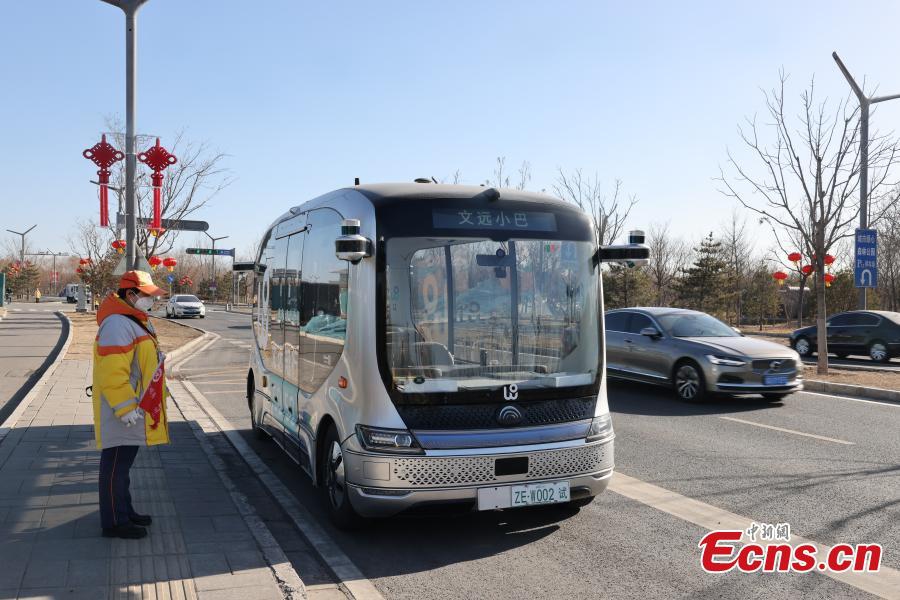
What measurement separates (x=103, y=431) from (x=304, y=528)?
1.62m

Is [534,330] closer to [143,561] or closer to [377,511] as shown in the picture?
[377,511]

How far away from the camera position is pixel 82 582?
418 cm

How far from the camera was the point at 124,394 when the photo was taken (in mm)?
4895

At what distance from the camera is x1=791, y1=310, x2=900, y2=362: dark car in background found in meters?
20.3

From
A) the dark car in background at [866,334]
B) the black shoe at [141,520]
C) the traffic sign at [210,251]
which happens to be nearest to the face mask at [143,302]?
the black shoe at [141,520]

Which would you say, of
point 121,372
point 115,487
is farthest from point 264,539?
point 121,372

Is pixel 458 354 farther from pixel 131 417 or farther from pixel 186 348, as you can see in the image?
pixel 186 348

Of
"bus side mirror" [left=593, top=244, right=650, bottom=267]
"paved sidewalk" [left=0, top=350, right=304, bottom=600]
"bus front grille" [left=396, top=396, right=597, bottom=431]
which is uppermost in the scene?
"bus side mirror" [left=593, top=244, right=650, bottom=267]

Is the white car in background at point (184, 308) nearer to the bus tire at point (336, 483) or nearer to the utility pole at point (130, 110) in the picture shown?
the utility pole at point (130, 110)

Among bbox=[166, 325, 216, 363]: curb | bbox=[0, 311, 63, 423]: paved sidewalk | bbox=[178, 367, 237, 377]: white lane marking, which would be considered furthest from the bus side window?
bbox=[166, 325, 216, 363]: curb

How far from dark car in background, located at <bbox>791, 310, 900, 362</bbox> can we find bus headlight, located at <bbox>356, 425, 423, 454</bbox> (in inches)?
712

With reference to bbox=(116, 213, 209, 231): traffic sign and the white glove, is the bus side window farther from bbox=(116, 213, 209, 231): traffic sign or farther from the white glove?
bbox=(116, 213, 209, 231): traffic sign

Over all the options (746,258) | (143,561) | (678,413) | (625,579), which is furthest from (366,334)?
(746,258)

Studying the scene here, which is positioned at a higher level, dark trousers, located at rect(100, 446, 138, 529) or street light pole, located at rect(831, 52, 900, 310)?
street light pole, located at rect(831, 52, 900, 310)
